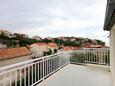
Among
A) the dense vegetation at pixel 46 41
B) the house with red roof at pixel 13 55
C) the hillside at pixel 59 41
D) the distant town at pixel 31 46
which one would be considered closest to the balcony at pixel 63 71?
the distant town at pixel 31 46

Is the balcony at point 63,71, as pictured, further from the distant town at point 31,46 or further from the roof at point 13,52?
the roof at point 13,52

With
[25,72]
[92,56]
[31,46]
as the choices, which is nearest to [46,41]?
[31,46]

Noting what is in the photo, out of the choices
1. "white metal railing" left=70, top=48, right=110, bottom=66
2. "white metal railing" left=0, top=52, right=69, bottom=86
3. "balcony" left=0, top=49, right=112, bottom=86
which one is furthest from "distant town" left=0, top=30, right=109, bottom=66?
"white metal railing" left=0, top=52, right=69, bottom=86

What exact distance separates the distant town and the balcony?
1.25m

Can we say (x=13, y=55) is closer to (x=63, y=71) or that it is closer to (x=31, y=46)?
(x=31, y=46)

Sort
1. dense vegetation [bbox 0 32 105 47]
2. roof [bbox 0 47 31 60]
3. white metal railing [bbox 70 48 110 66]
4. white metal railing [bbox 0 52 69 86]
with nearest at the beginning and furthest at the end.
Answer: white metal railing [bbox 0 52 69 86]
white metal railing [bbox 70 48 110 66]
roof [bbox 0 47 31 60]
dense vegetation [bbox 0 32 105 47]

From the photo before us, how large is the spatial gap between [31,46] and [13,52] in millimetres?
1548

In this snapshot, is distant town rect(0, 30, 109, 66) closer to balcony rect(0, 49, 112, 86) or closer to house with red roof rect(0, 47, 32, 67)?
house with red roof rect(0, 47, 32, 67)

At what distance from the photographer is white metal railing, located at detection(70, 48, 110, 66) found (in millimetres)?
9023

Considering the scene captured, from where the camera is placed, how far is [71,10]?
1199 centimetres

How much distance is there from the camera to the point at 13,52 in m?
12.5

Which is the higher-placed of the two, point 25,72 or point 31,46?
point 31,46

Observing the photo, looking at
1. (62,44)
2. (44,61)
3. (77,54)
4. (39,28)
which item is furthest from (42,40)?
(44,61)

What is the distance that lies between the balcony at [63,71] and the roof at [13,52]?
4.10 metres
